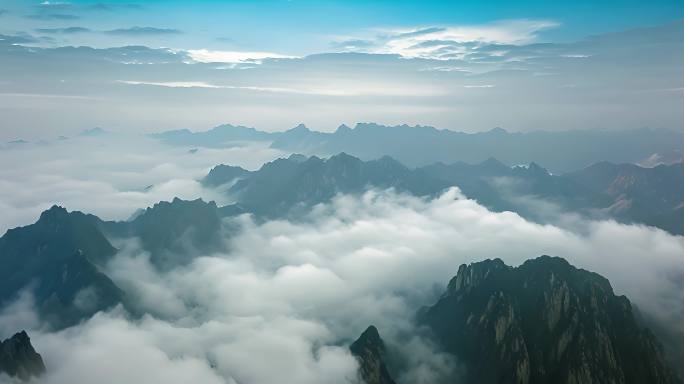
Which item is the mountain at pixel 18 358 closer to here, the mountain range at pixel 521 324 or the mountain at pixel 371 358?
the mountain range at pixel 521 324

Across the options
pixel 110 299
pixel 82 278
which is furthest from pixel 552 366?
pixel 82 278

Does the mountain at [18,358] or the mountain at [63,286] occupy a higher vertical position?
the mountain at [18,358]

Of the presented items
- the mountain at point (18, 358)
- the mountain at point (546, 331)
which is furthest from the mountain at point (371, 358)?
the mountain at point (18, 358)

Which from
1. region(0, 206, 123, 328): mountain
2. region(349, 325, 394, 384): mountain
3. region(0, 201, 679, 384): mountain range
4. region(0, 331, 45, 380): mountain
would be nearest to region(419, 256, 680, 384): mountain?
region(0, 201, 679, 384): mountain range

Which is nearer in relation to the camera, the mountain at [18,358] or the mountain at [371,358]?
the mountain at [18,358]

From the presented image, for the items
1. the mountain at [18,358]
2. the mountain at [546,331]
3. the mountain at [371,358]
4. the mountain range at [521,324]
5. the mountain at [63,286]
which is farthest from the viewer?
the mountain at [63,286]

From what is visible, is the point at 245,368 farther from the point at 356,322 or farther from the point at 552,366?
the point at 552,366

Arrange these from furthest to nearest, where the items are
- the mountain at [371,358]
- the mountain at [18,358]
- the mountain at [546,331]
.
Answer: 1. the mountain at [546,331]
2. the mountain at [371,358]
3. the mountain at [18,358]

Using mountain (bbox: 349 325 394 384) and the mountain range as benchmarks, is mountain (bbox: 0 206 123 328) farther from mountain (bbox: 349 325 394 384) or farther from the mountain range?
mountain (bbox: 349 325 394 384)
